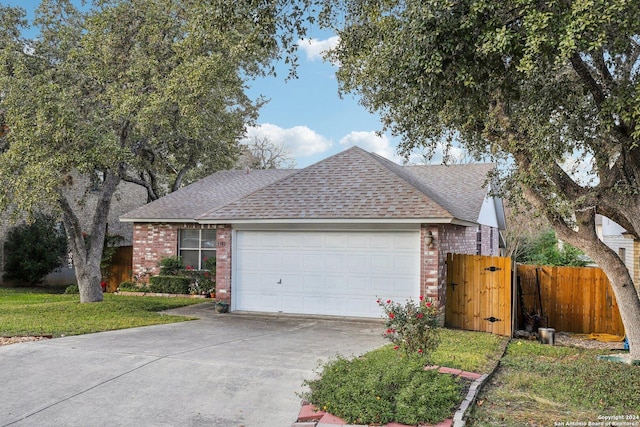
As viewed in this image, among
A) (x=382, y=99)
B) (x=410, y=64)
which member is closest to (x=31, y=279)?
(x=382, y=99)

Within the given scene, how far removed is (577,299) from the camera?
1343 cm

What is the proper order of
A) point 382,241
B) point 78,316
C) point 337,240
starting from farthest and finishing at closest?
1. point 337,240
2. point 382,241
3. point 78,316

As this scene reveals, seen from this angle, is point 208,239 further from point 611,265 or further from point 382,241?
point 611,265

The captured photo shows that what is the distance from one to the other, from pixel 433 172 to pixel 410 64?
15.2 meters

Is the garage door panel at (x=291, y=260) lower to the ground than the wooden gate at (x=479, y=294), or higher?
higher

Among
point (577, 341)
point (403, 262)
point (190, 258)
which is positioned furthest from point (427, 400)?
point (190, 258)

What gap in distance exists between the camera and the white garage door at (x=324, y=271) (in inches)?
517

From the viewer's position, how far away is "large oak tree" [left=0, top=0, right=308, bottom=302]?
43.1ft

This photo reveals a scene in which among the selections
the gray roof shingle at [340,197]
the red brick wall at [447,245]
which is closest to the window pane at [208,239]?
the gray roof shingle at [340,197]

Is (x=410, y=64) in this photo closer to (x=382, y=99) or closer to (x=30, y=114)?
(x=382, y=99)

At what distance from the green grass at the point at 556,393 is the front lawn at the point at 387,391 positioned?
1.29ft

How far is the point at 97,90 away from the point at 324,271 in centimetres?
829

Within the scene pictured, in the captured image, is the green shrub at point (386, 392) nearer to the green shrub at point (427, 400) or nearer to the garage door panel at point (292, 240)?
the green shrub at point (427, 400)

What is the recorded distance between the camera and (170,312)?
14.8 meters
